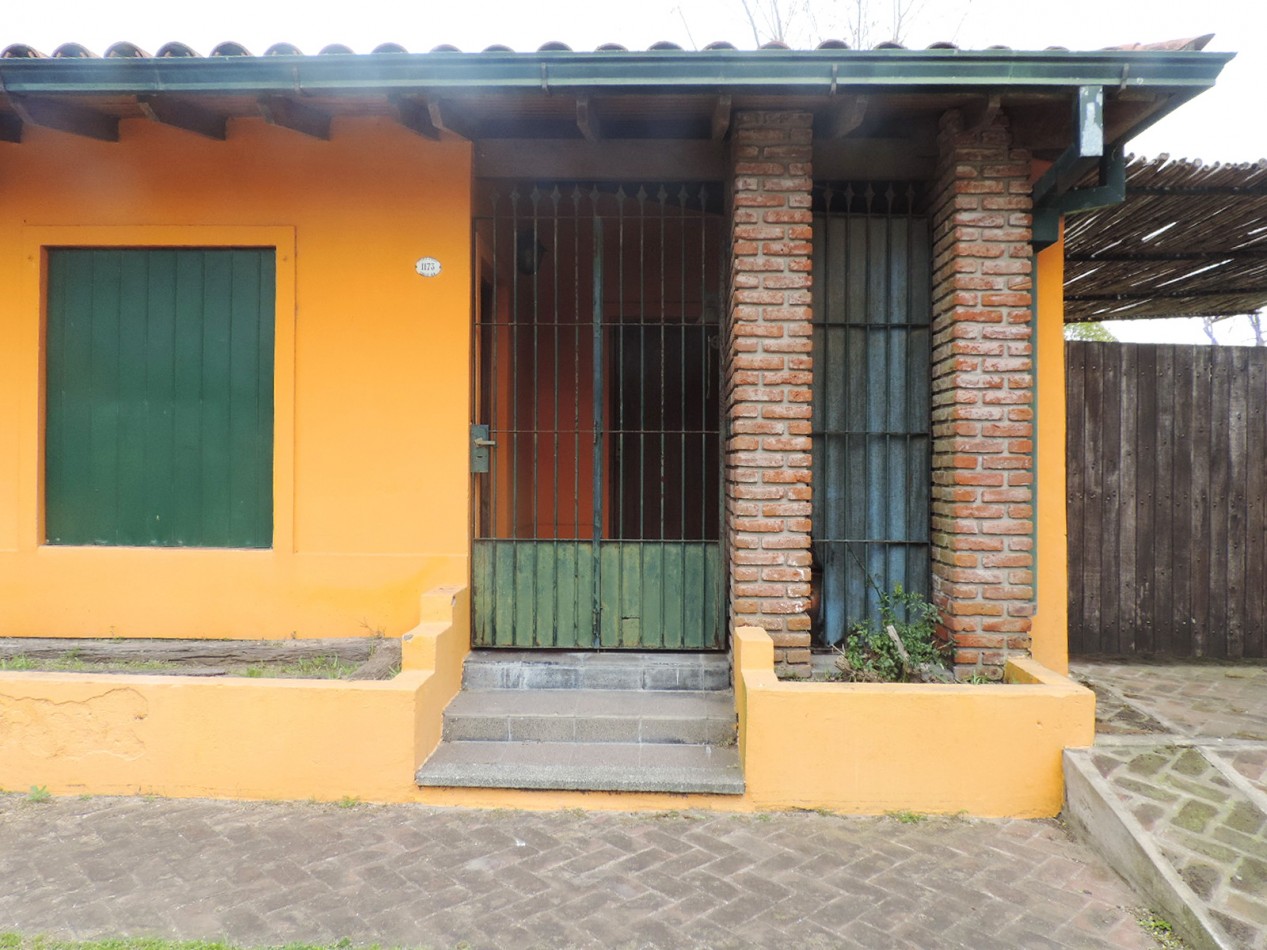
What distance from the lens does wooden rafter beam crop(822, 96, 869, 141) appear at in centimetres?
369

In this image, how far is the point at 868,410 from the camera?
438 cm

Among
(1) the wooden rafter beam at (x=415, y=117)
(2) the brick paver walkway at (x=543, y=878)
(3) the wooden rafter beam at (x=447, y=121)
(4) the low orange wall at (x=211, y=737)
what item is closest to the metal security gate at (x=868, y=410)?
(2) the brick paver walkway at (x=543, y=878)

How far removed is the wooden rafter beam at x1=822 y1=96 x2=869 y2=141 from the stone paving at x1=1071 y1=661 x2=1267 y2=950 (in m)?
3.25

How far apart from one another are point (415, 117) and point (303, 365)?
1.55m

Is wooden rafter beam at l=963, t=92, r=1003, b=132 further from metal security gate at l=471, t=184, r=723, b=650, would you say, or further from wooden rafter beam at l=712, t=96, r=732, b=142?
metal security gate at l=471, t=184, r=723, b=650

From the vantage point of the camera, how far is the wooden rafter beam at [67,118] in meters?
3.79

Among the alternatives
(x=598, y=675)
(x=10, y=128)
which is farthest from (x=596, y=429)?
(x=10, y=128)

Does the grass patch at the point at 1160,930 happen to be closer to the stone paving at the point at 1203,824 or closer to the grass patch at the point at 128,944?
the stone paving at the point at 1203,824

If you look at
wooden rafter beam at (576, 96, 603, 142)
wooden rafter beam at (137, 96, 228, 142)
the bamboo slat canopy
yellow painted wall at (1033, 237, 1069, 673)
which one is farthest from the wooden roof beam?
the bamboo slat canopy

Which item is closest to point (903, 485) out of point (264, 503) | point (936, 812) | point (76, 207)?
point (936, 812)

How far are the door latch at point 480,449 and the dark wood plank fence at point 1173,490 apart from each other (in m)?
4.22

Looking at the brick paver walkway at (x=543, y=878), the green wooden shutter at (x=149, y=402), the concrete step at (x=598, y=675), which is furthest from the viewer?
the green wooden shutter at (x=149, y=402)

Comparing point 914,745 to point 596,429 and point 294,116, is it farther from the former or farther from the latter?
point 294,116

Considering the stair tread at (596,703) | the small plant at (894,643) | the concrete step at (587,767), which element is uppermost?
the small plant at (894,643)
